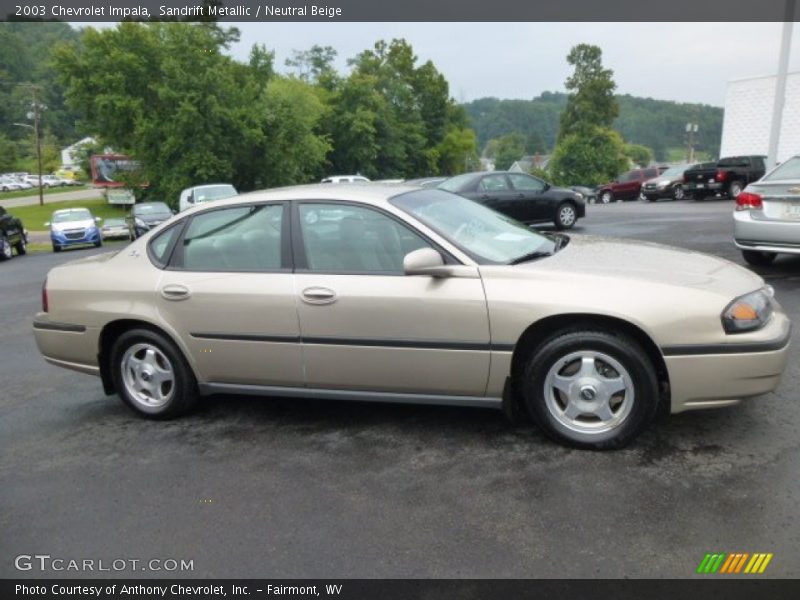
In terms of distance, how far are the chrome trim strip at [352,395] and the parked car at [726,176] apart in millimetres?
21706

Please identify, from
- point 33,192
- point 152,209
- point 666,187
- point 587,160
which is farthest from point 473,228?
point 33,192

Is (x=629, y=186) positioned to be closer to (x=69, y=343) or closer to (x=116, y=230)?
(x=116, y=230)

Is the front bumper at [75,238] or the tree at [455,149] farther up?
the tree at [455,149]

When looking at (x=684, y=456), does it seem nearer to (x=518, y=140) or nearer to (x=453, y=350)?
(x=453, y=350)

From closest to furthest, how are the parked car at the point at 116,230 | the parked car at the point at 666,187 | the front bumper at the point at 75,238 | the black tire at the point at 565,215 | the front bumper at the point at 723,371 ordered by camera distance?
the front bumper at the point at 723,371
the black tire at the point at 565,215
the front bumper at the point at 75,238
the parked car at the point at 116,230
the parked car at the point at 666,187

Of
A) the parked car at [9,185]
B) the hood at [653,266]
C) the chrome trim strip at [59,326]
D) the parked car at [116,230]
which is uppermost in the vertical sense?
the hood at [653,266]

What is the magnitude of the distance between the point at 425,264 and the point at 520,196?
36.1 ft

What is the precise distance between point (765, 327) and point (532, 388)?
4.20 ft

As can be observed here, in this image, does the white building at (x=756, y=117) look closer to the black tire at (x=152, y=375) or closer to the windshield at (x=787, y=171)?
the windshield at (x=787, y=171)

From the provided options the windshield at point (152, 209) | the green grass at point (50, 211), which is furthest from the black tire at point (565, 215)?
the green grass at point (50, 211)

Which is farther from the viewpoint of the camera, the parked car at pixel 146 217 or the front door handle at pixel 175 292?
the parked car at pixel 146 217

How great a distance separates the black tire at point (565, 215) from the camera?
1477cm

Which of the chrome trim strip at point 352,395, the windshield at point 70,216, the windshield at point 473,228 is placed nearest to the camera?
the chrome trim strip at point 352,395

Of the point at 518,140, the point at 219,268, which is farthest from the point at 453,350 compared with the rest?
the point at 518,140
